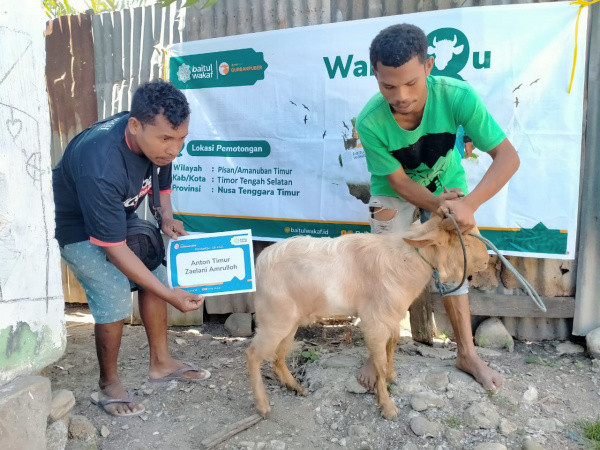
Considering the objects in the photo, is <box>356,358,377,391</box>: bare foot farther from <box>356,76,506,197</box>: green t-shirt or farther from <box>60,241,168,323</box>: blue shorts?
<box>60,241,168,323</box>: blue shorts

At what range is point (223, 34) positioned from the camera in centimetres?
548

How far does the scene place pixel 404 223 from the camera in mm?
4301

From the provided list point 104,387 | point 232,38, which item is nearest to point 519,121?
point 232,38

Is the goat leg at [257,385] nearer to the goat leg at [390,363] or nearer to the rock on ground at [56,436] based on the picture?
the goat leg at [390,363]

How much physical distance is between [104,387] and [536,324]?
3.92 meters

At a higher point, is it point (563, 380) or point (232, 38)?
point (232, 38)

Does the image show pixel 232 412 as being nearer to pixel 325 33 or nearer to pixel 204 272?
pixel 204 272

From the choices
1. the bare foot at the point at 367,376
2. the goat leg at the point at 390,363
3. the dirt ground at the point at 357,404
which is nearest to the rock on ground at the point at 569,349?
the dirt ground at the point at 357,404

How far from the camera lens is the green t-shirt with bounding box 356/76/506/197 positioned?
3.64 metres

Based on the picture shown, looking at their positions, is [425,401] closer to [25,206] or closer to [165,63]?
[25,206]

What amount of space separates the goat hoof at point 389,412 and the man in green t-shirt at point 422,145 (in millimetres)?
280

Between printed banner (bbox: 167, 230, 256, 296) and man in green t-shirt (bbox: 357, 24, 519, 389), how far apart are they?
Answer: 1.18 metres

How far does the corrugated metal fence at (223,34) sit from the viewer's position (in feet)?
15.8

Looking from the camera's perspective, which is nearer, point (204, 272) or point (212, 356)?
point (204, 272)
